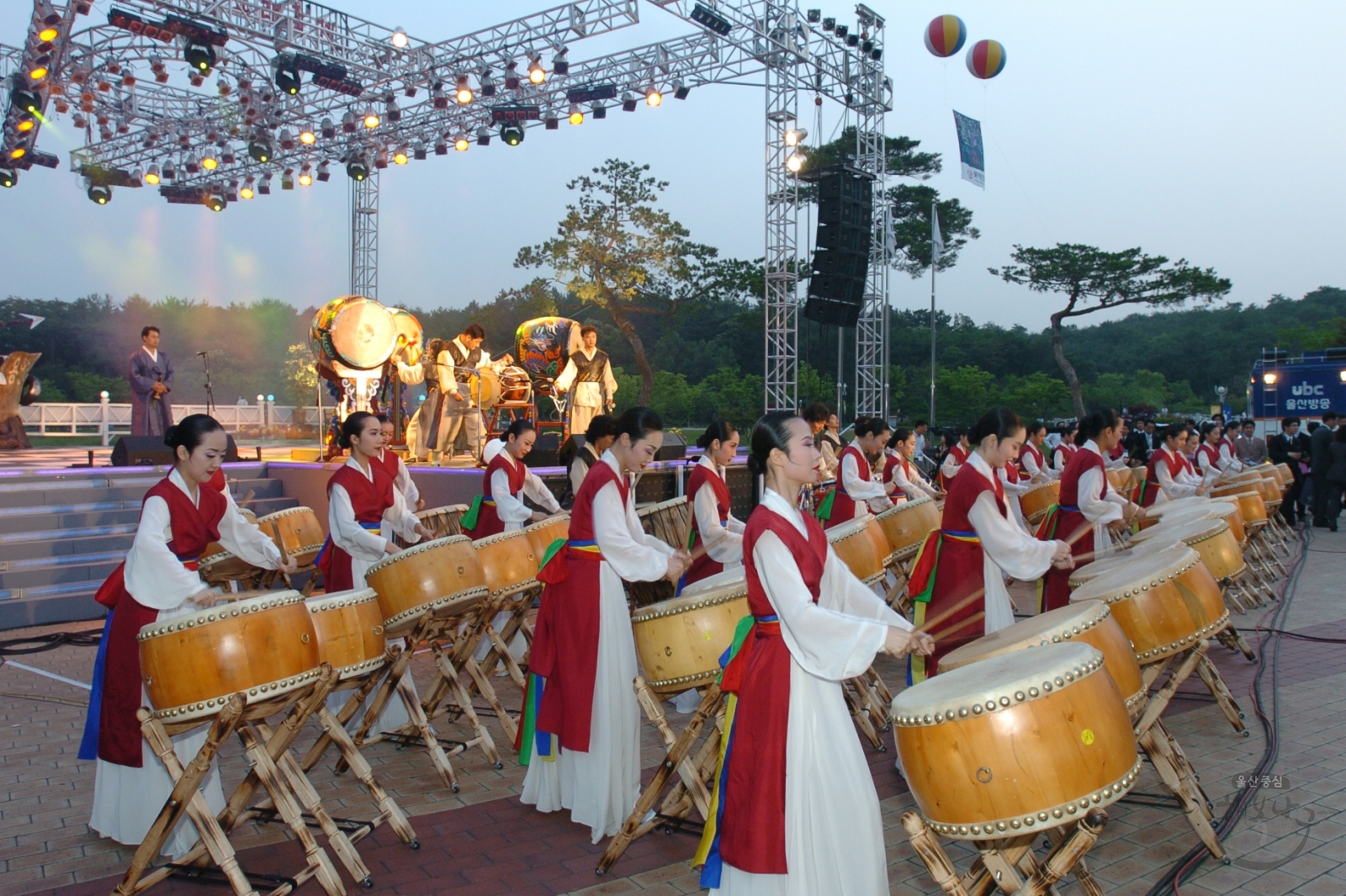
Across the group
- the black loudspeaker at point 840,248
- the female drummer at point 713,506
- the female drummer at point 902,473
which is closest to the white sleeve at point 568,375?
the black loudspeaker at point 840,248

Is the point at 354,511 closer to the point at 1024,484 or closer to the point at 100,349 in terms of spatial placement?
the point at 1024,484

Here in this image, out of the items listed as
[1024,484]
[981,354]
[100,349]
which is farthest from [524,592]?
[100,349]

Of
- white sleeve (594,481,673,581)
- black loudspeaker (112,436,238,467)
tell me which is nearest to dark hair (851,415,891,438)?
white sleeve (594,481,673,581)

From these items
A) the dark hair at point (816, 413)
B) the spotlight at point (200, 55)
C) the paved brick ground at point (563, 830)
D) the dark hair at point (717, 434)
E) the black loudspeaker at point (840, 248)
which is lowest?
the paved brick ground at point (563, 830)

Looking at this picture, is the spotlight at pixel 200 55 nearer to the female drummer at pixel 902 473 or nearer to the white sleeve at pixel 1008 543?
the female drummer at pixel 902 473

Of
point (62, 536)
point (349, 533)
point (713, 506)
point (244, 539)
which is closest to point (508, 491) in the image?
point (349, 533)

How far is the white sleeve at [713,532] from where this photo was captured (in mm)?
4387

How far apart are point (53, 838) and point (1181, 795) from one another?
12.1 feet

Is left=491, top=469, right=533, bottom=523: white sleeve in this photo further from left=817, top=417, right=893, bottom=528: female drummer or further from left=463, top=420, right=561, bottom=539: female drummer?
left=817, top=417, right=893, bottom=528: female drummer

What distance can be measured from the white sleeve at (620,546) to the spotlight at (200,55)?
10150 mm

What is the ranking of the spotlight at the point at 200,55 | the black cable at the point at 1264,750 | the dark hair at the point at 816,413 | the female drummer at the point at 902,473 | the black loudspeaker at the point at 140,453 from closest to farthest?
1. the black cable at the point at 1264,750
2. the dark hair at the point at 816,413
3. the female drummer at the point at 902,473
4. the black loudspeaker at the point at 140,453
5. the spotlight at the point at 200,55

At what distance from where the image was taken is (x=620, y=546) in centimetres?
340

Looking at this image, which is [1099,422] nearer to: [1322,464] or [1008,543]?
[1008,543]

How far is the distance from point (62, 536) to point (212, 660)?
242 inches
